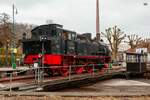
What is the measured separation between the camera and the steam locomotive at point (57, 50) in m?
20.0

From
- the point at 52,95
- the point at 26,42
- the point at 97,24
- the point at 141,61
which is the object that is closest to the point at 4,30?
the point at 97,24

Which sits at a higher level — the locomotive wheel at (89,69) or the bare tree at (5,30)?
the bare tree at (5,30)

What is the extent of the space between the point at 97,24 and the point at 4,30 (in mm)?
16470

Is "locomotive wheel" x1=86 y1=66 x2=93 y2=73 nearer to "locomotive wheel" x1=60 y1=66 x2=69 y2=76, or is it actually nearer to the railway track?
the railway track

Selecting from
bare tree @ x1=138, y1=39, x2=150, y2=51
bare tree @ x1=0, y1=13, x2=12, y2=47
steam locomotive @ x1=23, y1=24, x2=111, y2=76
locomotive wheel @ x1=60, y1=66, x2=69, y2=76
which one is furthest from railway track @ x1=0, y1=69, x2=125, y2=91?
bare tree @ x1=138, y1=39, x2=150, y2=51

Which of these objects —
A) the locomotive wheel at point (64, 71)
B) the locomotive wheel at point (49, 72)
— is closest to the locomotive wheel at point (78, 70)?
the locomotive wheel at point (64, 71)

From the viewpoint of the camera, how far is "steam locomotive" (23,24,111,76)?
65.6 feet

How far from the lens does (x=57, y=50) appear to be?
20391 mm

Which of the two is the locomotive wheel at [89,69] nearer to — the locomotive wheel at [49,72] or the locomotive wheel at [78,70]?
the locomotive wheel at [78,70]

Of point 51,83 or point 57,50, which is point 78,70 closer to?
point 57,50

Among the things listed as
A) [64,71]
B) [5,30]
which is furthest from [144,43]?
[64,71]

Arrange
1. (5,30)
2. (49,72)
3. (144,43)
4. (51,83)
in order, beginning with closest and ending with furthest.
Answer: (51,83), (49,72), (5,30), (144,43)

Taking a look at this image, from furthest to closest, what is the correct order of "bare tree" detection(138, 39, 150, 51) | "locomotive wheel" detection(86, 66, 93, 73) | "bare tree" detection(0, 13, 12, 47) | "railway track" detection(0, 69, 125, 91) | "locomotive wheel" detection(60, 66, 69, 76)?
1. "bare tree" detection(138, 39, 150, 51)
2. "bare tree" detection(0, 13, 12, 47)
3. "locomotive wheel" detection(86, 66, 93, 73)
4. "locomotive wheel" detection(60, 66, 69, 76)
5. "railway track" detection(0, 69, 125, 91)

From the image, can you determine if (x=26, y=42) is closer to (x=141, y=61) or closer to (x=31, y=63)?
(x=31, y=63)
